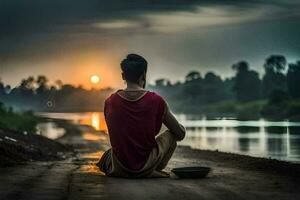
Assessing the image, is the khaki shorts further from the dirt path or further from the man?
the dirt path

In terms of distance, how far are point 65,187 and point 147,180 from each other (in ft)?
5.18

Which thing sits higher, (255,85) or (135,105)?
(255,85)

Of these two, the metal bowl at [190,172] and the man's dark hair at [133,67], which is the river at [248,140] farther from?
the man's dark hair at [133,67]

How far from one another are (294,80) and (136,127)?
506ft

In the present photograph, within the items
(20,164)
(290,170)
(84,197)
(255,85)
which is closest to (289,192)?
(84,197)

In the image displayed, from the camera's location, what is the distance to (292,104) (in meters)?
146

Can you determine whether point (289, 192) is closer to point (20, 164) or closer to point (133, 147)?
point (133, 147)

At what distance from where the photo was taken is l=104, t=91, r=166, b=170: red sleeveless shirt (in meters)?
12.2

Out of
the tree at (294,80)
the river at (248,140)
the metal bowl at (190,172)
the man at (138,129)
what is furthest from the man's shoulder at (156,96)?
the tree at (294,80)

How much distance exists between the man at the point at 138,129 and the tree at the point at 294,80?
142230mm

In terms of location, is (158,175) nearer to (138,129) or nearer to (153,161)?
(153,161)

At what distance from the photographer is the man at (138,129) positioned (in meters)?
12.2

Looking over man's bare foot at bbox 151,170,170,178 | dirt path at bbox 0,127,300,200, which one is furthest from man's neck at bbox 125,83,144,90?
dirt path at bbox 0,127,300,200

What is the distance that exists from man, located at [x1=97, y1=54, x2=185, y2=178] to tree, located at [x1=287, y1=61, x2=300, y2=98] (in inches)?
5600
